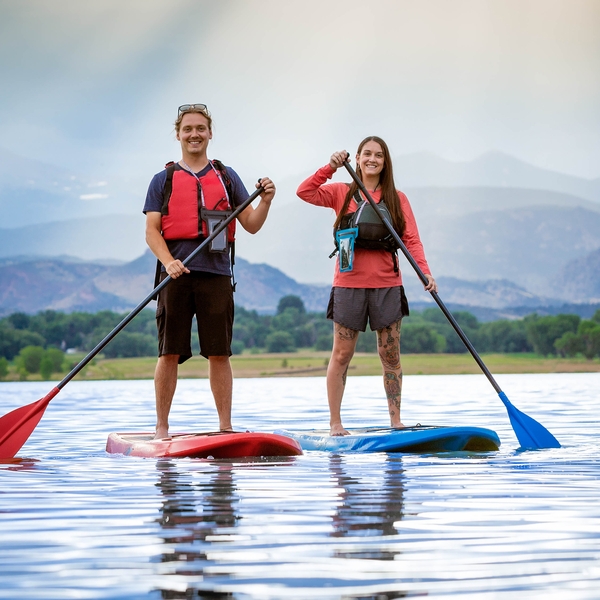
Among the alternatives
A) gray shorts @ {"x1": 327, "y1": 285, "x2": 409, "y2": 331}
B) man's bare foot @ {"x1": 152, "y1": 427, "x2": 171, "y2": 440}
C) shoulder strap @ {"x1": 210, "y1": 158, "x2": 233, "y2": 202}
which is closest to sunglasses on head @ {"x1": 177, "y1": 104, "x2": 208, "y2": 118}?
shoulder strap @ {"x1": 210, "y1": 158, "x2": 233, "y2": 202}

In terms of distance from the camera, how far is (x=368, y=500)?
15.9 ft

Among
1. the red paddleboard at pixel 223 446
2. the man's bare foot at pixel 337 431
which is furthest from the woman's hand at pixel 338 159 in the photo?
the red paddleboard at pixel 223 446

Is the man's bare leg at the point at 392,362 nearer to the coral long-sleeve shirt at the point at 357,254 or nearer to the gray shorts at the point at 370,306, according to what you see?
the gray shorts at the point at 370,306

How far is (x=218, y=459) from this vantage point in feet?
22.7

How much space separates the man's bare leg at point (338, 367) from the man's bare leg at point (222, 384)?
35.0 inches

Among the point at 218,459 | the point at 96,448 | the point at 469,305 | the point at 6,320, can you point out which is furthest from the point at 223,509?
the point at 469,305

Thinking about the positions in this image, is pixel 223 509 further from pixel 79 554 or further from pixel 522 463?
pixel 522 463

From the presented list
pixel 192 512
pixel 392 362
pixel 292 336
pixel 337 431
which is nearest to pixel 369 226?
pixel 392 362

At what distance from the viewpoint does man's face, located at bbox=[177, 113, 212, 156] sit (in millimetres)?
7379

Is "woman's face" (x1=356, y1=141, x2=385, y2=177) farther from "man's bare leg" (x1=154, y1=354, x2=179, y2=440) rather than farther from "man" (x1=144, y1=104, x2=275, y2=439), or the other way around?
"man's bare leg" (x1=154, y1=354, x2=179, y2=440)

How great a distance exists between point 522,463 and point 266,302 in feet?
480

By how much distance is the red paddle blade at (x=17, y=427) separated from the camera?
24.6 ft

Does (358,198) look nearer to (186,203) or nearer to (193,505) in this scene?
(186,203)

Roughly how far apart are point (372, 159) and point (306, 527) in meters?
4.35
